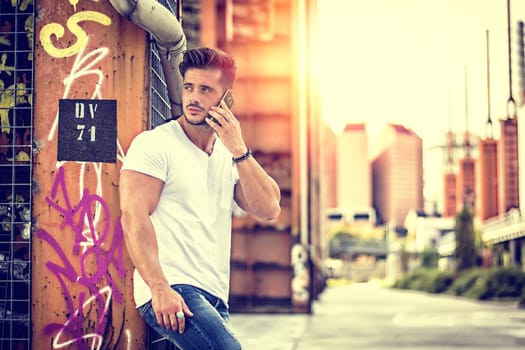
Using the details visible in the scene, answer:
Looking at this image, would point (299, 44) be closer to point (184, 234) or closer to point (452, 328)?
point (452, 328)

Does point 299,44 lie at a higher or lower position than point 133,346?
higher

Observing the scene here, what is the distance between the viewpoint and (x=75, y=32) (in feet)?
14.7

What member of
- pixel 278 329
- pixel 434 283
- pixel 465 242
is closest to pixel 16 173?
pixel 278 329

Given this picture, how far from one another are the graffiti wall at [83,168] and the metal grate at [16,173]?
6 centimetres

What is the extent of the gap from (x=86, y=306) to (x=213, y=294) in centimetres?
121

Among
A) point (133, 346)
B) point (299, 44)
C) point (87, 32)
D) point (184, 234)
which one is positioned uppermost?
point (299, 44)

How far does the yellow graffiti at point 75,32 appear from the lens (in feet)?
14.7

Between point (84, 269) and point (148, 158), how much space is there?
1252 millimetres

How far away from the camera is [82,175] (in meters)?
4.43

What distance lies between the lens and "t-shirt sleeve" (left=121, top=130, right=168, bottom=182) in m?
3.34

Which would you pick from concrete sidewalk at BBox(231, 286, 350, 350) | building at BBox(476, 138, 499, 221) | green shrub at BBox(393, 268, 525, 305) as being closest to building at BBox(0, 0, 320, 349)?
concrete sidewalk at BBox(231, 286, 350, 350)

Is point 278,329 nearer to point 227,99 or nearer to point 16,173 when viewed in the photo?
point 16,173

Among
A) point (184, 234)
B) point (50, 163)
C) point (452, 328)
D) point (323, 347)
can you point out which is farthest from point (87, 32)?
point (452, 328)


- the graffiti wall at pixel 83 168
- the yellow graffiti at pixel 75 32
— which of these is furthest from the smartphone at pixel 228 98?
the yellow graffiti at pixel 75 32
